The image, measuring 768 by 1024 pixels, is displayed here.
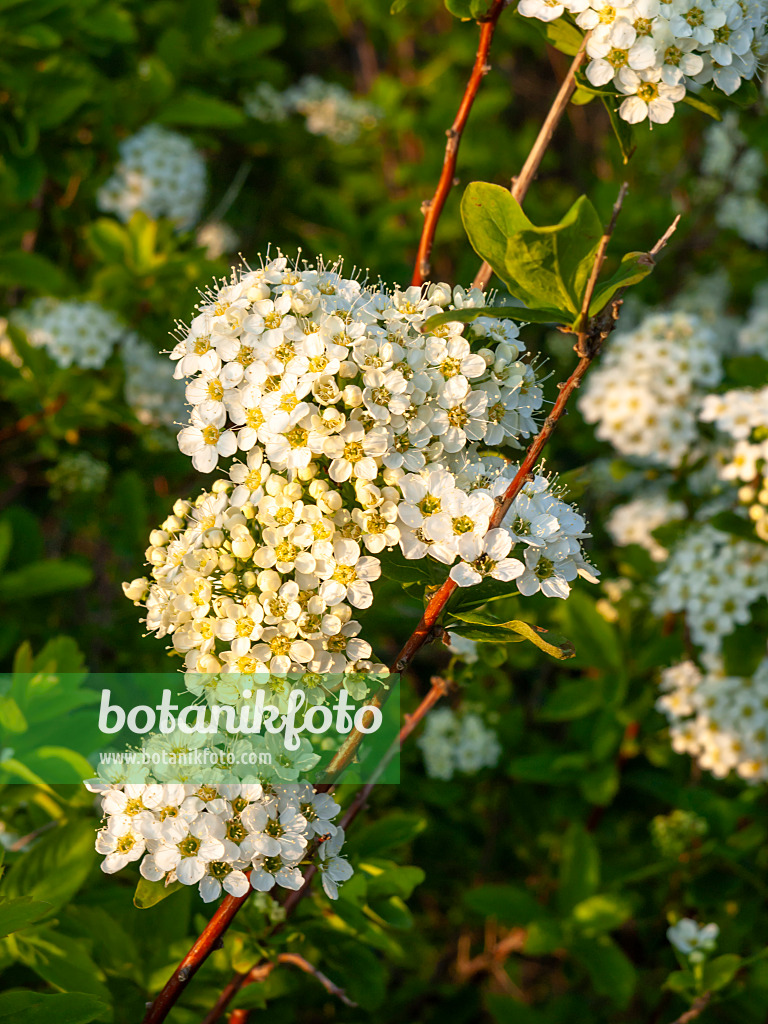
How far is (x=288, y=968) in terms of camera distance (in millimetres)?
2199

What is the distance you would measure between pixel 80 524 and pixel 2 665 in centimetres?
61

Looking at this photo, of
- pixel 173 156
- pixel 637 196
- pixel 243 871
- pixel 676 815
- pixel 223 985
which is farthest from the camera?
pixel 637 196

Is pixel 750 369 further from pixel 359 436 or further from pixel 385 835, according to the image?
pixel 359 436

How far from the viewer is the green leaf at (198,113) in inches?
132

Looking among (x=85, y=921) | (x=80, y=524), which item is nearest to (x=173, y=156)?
(x=80, y=524)

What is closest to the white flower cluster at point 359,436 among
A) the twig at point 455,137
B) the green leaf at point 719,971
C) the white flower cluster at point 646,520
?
the twig at point 455,137

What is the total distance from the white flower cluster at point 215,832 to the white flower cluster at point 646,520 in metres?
2.40

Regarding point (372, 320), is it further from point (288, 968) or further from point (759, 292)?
point (759, 292)

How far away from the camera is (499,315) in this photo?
127 cm

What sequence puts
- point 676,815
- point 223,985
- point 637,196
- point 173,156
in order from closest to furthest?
point 223,985 → point 676,815 → point 173,156 → point 637,196

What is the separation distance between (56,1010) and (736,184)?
16.1 ft

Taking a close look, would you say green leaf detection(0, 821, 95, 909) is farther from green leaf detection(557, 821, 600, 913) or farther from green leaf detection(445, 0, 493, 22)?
green leaf detection(445, 0, 493, 22)

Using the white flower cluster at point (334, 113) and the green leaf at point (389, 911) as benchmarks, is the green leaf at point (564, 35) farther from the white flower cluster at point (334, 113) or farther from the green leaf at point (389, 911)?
the white flower cluster at point (334, 113)

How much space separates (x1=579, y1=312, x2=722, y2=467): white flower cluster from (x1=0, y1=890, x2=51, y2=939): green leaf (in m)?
2.49
